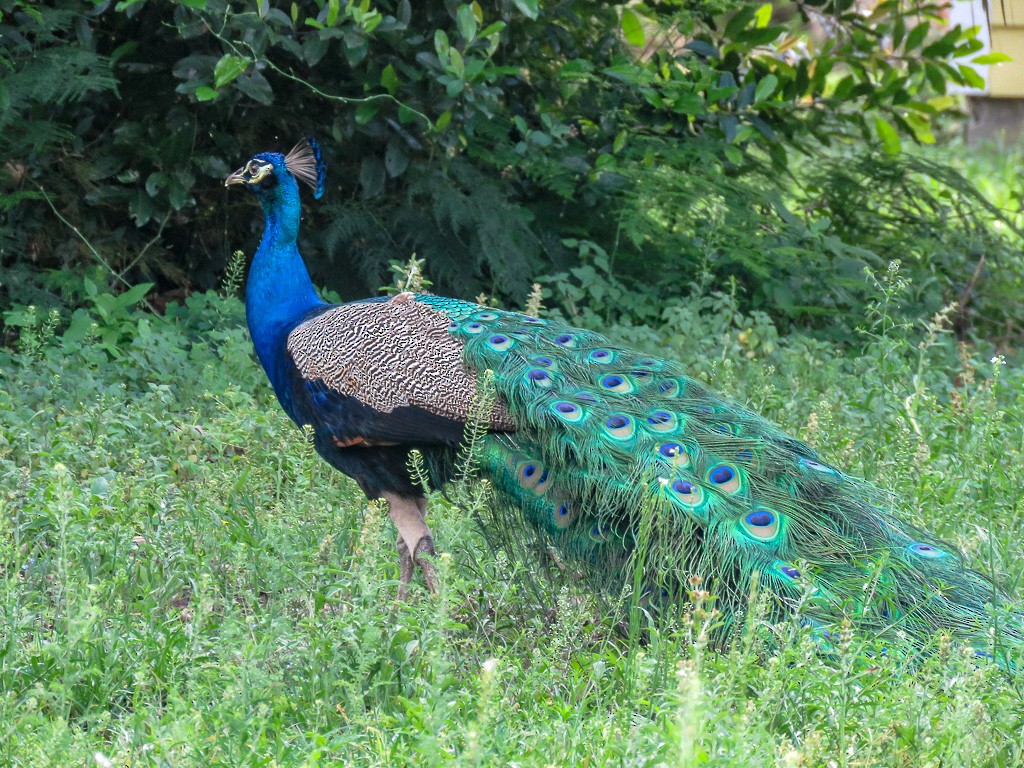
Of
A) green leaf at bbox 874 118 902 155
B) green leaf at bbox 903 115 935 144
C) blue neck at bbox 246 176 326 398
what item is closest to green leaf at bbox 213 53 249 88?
blue neck at bbox 246 176 326 398

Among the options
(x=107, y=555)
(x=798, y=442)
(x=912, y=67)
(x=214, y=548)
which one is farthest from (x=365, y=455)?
(x=912, y=67)

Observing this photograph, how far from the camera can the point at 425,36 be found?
5.47 meters

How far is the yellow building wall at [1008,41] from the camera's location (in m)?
6.36

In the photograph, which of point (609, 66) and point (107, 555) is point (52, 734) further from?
point (609, 66)

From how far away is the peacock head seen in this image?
4125 millimetres

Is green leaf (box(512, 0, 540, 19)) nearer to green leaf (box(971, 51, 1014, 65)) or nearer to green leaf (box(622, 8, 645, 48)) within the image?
green leaf (box(622, 8, 645, 48))

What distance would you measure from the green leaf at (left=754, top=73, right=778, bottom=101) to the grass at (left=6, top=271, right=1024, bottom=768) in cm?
176

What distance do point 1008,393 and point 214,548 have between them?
351 centimetres

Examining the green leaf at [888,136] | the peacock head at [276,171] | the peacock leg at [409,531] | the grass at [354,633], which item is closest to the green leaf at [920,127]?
the green leaf at [888,136]

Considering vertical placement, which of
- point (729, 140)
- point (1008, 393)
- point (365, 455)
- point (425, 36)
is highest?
point (425, 36)

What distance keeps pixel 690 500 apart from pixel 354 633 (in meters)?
0.84

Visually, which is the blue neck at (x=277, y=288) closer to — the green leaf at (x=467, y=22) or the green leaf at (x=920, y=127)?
the green leaf at (x=467, y=22)

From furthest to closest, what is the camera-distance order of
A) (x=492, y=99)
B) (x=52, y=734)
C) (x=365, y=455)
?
(x=492, y=99) < (x=365, y=455) < (x=52, y=734)

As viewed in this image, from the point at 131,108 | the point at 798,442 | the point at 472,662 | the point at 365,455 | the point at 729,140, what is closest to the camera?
the point at 472,662
